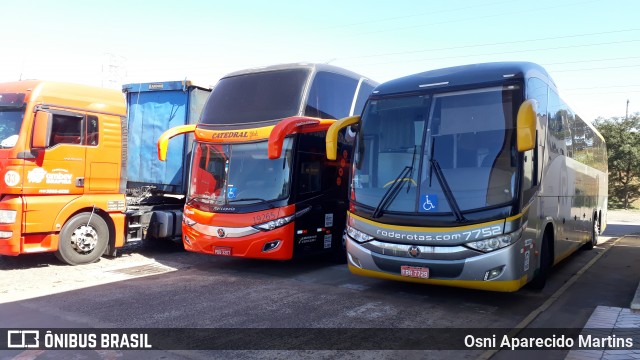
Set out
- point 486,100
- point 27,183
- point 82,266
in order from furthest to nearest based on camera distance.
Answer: point 82,266, point 27,183, point 486,100

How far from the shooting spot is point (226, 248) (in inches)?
328

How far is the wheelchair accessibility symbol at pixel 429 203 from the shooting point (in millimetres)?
6289

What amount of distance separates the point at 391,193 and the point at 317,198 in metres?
2.43

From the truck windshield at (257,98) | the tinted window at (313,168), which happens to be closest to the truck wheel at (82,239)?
the truck windshield at (257,98)

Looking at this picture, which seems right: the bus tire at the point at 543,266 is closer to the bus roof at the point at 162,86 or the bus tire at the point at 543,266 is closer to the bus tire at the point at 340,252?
the bus tire at the point at 340,252

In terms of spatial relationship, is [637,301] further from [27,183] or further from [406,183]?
[27,183]

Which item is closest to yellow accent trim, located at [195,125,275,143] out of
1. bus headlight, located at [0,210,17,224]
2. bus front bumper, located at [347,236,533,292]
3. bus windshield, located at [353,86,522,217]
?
bus windshield, located at [353,86,522,217]

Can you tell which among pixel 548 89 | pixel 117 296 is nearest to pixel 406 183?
pixel 548 89

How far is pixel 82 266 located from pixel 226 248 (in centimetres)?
284

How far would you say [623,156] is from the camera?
1487 inches

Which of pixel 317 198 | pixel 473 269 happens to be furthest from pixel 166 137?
pixel 473 269

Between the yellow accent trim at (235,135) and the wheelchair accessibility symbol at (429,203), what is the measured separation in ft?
10.3

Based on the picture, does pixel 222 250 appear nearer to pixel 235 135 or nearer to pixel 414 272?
pixel 235 135

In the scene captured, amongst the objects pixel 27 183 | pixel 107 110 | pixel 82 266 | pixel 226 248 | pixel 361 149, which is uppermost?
pixel 107 110
